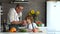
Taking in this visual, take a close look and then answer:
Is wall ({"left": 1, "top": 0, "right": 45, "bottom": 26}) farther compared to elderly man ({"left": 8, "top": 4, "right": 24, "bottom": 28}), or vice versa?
wall ({"left": 1, "top": 0, "right": 45, "bottom": 26})

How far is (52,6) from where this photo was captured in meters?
4.12

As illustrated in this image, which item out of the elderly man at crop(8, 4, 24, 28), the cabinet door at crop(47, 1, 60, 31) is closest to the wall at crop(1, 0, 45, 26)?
the cabinet door at crop(47, 1, 60, 31)

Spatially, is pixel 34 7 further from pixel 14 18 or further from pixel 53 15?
pixel 14 18

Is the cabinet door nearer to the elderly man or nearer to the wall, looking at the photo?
the wall

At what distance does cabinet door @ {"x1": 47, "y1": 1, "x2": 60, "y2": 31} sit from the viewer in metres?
4.11

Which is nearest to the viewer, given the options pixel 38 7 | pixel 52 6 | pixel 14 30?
pixel 14 30

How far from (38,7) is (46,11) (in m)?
0.30

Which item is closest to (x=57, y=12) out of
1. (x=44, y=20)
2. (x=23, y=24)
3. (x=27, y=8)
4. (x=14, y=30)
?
(x=44, y=20)

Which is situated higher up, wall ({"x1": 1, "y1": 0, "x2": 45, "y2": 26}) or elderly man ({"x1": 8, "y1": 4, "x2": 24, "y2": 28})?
wall ({"x1": 1, "y1": 0, "x2": 45, "y2": 26})

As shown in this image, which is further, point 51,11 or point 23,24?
point 51,11

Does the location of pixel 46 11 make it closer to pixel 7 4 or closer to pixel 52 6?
pixel 52 6

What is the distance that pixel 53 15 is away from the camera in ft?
13.6

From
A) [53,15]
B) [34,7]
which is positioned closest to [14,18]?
[53,15]

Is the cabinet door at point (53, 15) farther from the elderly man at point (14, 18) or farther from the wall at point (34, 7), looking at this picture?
the elderly man at point (14, 18)
